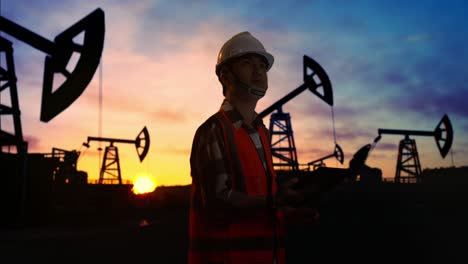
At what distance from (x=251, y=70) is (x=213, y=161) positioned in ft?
2.19

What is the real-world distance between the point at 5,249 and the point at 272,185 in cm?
883

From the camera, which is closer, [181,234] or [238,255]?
[238,255]

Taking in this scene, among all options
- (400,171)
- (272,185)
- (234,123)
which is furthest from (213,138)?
(400,171)

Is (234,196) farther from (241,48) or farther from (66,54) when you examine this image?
(66,54)

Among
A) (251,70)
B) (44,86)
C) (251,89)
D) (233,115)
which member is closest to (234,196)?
(233,115)

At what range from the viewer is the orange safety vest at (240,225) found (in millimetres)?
2150

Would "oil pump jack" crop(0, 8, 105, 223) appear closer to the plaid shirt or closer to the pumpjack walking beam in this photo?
the pumpjack walking beam

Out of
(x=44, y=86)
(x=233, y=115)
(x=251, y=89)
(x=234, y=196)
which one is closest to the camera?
(x=234, y=196)

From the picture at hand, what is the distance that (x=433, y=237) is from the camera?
10094mm

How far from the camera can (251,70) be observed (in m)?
A: 2.54

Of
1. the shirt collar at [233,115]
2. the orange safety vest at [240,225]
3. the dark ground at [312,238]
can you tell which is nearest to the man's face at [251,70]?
the shirt collar at [233,115]

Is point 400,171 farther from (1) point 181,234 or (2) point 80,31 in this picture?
(2) point 80,31

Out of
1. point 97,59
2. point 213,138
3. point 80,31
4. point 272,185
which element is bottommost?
point 272,185

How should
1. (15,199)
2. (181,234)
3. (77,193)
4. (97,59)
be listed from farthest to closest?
(77,193) → (15,199) → (181,234) → (97,59)
